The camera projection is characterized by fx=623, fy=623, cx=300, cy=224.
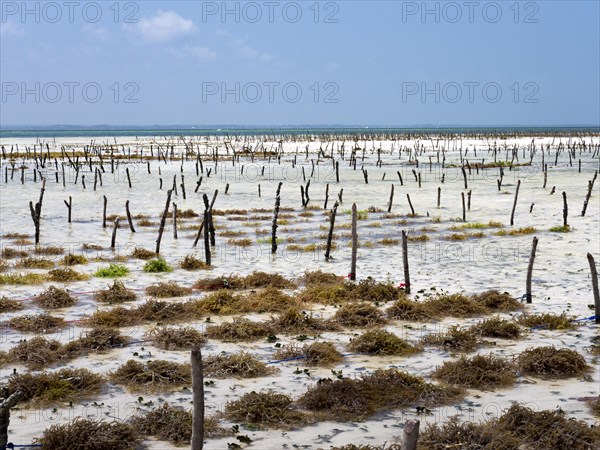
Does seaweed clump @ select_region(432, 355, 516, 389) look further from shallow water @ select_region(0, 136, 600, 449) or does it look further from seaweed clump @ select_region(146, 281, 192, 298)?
seaweed clump @ select_region(146, 281, 192, 298)

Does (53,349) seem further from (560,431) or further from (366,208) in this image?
(366,208)

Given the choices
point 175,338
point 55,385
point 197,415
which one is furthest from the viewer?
point 175,338

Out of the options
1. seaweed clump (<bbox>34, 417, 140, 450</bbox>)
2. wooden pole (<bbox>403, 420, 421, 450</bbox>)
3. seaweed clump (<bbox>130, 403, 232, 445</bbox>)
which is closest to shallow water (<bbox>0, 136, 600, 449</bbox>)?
seaweed clump (<bbox>130, 403, 232, 445</bbox>)

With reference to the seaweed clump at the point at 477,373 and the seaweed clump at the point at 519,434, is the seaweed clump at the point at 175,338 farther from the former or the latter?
the seaweed clump at the point at 519,434

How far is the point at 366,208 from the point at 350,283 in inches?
644

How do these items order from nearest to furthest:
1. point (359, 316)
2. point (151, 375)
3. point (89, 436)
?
point (89, 436) → point (151, 375) → point (359, 316)

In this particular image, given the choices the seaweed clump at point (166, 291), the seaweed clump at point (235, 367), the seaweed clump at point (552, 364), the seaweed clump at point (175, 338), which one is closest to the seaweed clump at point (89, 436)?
the seaweed clump at point (235, 367)

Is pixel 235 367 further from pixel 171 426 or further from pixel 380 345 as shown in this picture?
pixel 380 345

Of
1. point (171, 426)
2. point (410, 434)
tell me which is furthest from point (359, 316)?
point (410, 434)

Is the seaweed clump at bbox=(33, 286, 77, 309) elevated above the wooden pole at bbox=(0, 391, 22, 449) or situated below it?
below

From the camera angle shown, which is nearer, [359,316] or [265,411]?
[265,411]

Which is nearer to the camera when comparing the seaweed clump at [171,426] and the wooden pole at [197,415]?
the wooden pole at [197,415]

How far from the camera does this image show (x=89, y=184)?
40.6m

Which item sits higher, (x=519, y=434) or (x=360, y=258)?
(x=360, y=258)
